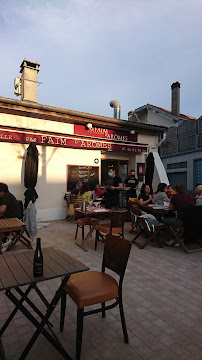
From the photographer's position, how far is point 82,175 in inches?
340

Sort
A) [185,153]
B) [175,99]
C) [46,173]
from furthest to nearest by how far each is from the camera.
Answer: [175,99] < [185,153] < [46,173]

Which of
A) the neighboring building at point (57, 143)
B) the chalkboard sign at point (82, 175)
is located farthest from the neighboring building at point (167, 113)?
the chalkboard sign at point (82, 175)

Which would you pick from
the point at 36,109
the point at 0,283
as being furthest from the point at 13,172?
the point at 0,283

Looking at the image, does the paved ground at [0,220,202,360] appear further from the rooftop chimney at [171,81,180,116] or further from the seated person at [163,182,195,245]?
the rooftop chimney at [171,81,180,116]

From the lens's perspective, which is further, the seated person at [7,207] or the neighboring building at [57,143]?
the neighboring building at [57,143]

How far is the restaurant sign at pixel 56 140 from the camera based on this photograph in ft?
22.9

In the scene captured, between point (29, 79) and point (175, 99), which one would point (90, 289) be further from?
point (175, 99)

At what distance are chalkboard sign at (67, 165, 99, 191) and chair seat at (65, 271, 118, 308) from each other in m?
6.18

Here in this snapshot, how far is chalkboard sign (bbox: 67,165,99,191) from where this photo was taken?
27.4ft

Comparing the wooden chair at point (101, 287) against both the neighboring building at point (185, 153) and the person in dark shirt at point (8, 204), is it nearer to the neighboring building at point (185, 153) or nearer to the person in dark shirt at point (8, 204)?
the person in dark shirt at point (8, 204)

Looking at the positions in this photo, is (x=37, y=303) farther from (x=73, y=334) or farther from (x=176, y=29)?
(x=176, y=29)

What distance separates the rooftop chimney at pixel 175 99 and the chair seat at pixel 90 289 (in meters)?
Answer: 16.8

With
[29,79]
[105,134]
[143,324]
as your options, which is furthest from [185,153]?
[143,324]

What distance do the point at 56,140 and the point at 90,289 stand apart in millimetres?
6306
